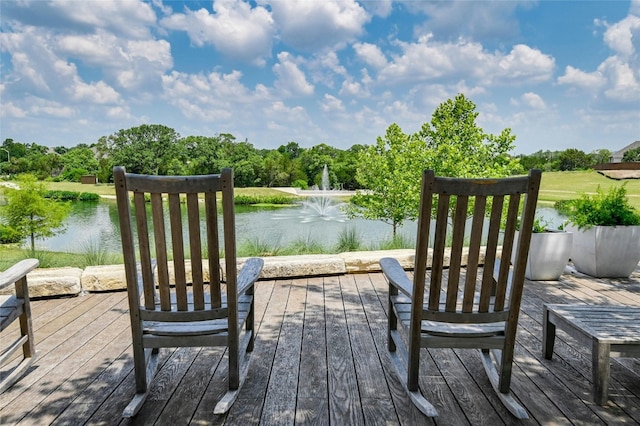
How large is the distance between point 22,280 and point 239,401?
4.46ft

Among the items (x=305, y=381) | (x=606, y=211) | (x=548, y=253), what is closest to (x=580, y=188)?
(x=606, y=211)

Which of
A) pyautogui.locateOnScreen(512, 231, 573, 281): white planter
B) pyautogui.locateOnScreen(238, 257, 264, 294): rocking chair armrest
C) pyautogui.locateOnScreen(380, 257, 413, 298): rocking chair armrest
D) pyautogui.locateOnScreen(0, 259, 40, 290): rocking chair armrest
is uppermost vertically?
pyautogui.locateOnScreen(0, 259, 40, 290): rocking chair armrest

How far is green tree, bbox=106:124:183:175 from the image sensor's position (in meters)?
20.7

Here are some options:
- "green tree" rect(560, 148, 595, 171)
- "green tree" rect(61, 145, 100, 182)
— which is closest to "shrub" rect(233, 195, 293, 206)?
"green tree" rect(61, 145, 100, 182)

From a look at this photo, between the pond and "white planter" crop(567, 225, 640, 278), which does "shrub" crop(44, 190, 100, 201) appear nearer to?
the pond

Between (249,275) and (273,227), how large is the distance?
33.8ft

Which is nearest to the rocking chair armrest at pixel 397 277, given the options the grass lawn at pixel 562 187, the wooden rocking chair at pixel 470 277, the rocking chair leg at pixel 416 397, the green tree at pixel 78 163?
the wooden rocking chair at pixel 470 277

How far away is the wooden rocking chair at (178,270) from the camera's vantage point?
1.58 m

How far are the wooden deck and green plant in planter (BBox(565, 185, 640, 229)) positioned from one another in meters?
1.59

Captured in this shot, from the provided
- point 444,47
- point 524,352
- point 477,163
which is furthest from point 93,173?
point 444,47

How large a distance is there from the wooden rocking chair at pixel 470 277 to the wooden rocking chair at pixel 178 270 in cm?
79

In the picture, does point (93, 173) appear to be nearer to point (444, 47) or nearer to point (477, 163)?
point (477, 163)

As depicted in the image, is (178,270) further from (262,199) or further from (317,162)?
(317,162)

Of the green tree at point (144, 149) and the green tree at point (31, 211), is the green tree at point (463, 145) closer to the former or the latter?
the green tree at point (31, 211)
